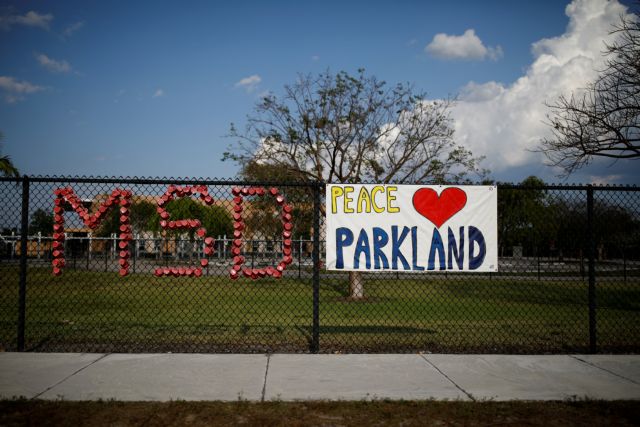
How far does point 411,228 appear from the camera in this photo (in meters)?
6.52

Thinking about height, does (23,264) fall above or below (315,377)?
above

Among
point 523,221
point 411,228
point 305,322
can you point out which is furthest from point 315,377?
point 523,221

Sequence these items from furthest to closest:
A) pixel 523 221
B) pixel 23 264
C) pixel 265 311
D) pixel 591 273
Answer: pixel 523 221, pixel 265 311, pixel 591 273, pixel 23 264

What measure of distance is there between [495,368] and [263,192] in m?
3.80

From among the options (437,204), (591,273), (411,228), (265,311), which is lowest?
(265,311)

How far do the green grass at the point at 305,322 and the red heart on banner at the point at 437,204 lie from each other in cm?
195

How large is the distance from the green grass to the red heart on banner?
6.41 feet

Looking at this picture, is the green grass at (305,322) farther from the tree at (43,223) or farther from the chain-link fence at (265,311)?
the tree at (43,223)

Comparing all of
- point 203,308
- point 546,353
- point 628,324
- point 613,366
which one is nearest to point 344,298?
point 203,308

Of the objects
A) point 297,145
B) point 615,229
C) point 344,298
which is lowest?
point 344,298

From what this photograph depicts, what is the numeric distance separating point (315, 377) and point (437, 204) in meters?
3.05

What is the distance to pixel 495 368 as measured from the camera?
18.1 feet

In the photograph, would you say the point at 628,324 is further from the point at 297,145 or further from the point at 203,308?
the point at 297,145

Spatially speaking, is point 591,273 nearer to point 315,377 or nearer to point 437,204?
point 437,204
